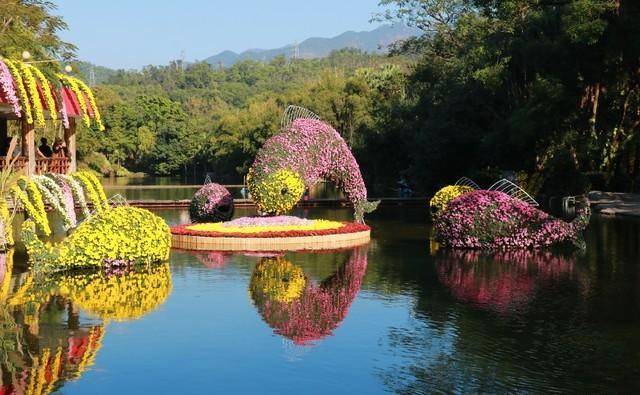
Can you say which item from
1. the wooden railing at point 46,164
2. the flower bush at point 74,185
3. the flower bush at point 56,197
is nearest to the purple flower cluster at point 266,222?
the flower bush at point 74,185

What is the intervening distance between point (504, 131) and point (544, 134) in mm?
2316

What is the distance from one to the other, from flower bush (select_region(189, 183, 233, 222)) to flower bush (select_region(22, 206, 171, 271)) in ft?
28.6

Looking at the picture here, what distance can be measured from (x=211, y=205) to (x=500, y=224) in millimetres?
9901

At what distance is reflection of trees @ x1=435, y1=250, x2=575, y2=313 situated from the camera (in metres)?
15.6

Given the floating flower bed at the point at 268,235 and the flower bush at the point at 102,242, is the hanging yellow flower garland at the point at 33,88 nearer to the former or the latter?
the flower bush at the point at 102,242

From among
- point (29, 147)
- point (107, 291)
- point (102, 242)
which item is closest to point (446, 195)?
point (29, 147)

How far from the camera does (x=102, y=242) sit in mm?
18328

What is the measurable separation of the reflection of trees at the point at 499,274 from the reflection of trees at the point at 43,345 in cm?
667

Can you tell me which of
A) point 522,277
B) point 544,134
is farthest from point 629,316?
point 544,134

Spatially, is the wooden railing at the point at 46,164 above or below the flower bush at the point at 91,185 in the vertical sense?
above

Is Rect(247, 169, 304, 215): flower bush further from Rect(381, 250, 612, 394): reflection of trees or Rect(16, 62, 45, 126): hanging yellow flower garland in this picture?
Rect(381, 250, 612, 394): reflection of trees

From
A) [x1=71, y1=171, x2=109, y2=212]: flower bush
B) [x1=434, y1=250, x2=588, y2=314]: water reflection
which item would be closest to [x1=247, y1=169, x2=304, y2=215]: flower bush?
[x1=71, y1=171, x2=109, y2=212]: flower bush

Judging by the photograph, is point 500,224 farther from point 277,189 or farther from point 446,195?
point 446,195

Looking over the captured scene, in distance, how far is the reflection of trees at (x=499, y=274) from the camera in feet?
51.3
